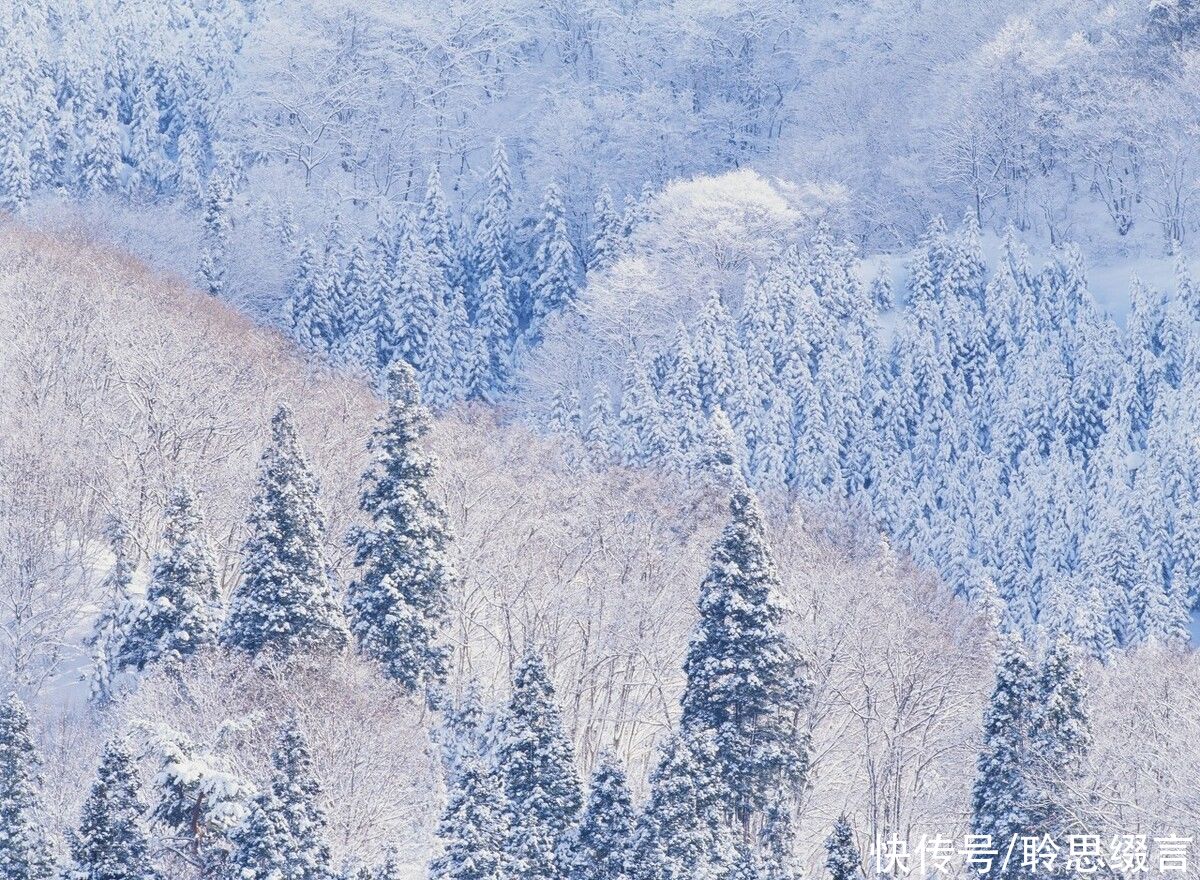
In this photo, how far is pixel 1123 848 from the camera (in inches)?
1348

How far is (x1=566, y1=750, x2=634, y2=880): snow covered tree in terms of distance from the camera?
118ft

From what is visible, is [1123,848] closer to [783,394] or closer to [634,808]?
[634,808]

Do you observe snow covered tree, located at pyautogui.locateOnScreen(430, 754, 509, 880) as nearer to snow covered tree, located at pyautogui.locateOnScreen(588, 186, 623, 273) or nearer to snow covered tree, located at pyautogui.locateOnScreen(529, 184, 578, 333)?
snow covered tree, located at pyautogui.locateOnScreen(529, 184, 578, 333)

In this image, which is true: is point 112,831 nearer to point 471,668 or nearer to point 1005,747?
point 471,668

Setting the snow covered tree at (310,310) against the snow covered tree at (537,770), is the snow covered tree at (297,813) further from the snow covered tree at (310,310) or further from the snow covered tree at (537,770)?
the snow covered tree at (310,310)

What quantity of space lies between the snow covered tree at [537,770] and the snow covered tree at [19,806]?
9214 millimetres

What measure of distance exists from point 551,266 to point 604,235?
3.43m

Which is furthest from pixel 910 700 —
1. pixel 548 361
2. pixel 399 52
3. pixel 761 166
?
pixel 399 52

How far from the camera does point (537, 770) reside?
124 ft

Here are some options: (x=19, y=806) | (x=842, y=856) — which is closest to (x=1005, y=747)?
(x=842, y=856)

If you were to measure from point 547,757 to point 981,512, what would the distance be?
3322cm

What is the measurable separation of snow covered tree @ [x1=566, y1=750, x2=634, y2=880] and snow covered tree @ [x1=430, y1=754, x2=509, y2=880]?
2.55 metres

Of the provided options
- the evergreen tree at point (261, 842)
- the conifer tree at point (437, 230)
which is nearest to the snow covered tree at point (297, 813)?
the evergreen tree at point (261, 842)

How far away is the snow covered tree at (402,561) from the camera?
42500mm
